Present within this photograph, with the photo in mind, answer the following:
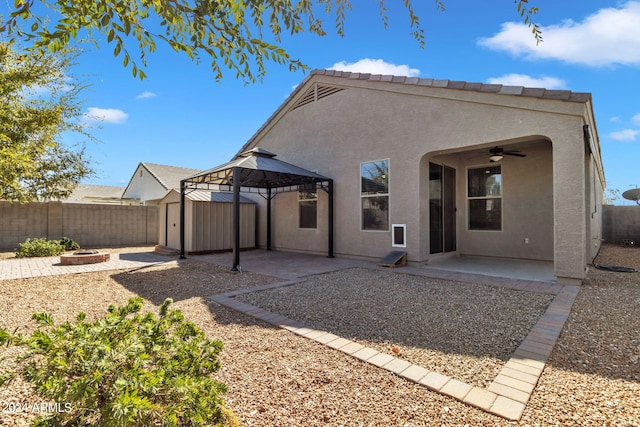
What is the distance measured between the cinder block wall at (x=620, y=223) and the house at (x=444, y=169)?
23.8ft

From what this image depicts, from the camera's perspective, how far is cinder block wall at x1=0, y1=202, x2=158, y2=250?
445 inches

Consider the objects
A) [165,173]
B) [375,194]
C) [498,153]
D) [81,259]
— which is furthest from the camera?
[165,173]

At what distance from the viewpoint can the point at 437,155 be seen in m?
8.24

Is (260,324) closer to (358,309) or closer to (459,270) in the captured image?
(358,309)

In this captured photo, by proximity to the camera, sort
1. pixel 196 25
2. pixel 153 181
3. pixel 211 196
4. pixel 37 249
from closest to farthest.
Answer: pixel 196 25 < pixel 37 249 < pixel 211 196 < pixel 153 181

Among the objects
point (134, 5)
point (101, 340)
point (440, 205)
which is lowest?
point (101, 340)

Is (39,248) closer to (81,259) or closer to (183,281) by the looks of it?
(81,259)

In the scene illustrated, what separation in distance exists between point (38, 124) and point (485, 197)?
12.4 m

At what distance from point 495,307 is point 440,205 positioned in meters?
4.65

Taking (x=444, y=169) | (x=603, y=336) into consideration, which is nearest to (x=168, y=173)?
(x=444, y=169)

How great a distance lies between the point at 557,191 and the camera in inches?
226

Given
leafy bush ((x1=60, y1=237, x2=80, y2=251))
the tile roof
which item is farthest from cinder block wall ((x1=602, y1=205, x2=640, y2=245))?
leafy bush ((x1=60, y1=237, x2=80, y2=251))

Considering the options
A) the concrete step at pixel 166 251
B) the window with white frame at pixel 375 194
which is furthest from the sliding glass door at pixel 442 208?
the concrete step at pixel 166 251

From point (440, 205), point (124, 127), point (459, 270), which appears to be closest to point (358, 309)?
point (459, 270)
